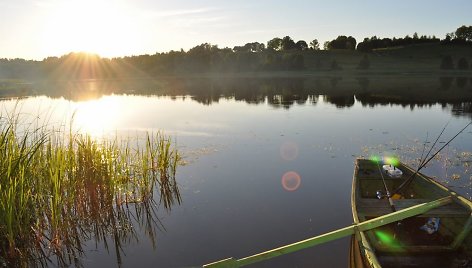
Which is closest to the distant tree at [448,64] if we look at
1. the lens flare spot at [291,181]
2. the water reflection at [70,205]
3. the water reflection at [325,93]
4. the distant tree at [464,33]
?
the water reflection at [325,93]

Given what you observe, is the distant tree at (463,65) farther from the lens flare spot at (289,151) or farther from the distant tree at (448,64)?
the lens flare spot at (289,151)

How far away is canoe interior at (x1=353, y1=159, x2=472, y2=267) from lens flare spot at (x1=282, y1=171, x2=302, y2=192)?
369 cm

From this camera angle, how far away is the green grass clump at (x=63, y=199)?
26.6 ft

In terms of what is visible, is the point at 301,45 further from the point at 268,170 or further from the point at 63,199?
the point at 63,199

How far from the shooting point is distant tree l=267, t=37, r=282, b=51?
17550 cm

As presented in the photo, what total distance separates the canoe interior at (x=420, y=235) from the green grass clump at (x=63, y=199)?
7.11 meters

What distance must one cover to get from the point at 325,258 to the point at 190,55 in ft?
417

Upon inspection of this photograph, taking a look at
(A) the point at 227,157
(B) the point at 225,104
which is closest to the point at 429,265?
(A) the point at 227,157

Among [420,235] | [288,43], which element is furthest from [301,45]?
Result: [420,235]

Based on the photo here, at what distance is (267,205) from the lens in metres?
13.2

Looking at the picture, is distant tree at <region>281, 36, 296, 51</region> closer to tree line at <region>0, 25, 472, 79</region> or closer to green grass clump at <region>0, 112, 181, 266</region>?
tree line at <region>0, 25, 472, 79</region>

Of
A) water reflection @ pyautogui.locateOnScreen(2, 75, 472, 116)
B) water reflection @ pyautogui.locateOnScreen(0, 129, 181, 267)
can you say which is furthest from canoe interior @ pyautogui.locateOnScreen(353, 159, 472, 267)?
water reflection @ pyautogui.locateOnScreen(2, 75, 472, 116)

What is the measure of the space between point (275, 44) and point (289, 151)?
163795 millimetres

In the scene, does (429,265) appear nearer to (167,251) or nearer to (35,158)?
(167,251)
